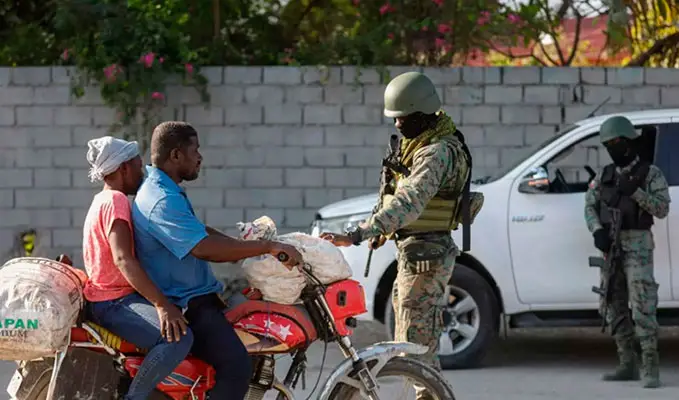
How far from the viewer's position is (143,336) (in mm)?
4855

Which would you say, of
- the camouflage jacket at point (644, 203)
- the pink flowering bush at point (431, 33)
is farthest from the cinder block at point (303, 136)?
the camouflage jacket at point (644, 203)

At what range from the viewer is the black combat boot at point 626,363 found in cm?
807

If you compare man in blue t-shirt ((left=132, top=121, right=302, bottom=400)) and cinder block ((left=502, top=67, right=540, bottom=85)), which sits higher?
cinder block ((left=502, top=67, right=540, bottom=85))

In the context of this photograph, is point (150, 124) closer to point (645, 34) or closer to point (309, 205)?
point (309, 205)

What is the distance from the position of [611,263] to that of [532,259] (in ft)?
2.18

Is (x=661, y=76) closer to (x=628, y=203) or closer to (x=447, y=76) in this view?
(x=447, y=76)

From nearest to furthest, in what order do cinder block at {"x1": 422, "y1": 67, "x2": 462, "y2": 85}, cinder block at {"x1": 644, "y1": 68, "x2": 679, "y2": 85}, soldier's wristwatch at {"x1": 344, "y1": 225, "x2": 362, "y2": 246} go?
soldier's wristwatch at {"x1": 344, "y1": 225, "x2": 362, "y2": 246}
cinder block at {"x1": 644, "y1": 68, "x2": 679, "y2": 85}
cinder block at {"x1": 422, "y1": 67, "x2": 462, "y2": 85}

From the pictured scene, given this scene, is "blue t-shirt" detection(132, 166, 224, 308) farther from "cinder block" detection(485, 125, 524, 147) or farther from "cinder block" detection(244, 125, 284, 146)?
"cinder block" detection(485, 125, 524, 147)

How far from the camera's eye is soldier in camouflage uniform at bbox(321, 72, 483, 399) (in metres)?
5.78

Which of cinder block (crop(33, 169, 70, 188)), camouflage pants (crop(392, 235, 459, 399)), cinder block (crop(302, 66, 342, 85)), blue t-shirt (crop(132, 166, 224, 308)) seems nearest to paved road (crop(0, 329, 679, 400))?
camouflage pants (crop(392, 235, 459, 399))

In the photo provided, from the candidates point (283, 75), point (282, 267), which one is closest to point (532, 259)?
point (283, 75)

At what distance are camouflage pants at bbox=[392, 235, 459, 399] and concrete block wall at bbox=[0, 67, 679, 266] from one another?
4.97 m

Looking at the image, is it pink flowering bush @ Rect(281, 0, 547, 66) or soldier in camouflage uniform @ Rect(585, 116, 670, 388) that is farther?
pink flowering bush @ Rect(281, 0, 547, 66)

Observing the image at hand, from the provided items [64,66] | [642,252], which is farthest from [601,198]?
[64,66]
